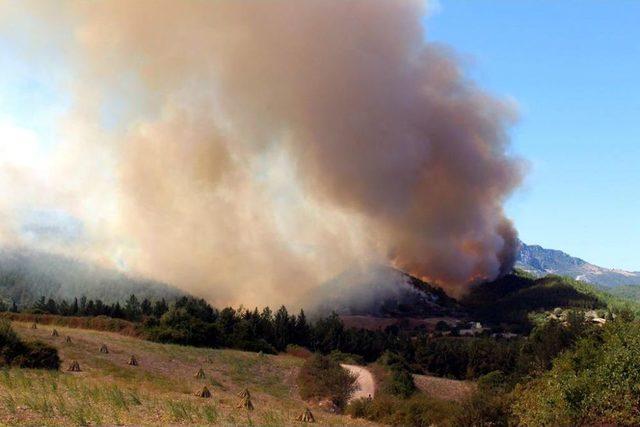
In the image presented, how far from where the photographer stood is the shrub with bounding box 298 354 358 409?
38.5 m

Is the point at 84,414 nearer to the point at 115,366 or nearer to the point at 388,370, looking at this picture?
the point at 115,366

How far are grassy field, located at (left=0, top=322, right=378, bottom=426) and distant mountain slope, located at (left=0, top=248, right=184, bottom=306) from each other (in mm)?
62172

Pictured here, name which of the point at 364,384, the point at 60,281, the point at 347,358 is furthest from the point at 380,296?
the point at 364,384

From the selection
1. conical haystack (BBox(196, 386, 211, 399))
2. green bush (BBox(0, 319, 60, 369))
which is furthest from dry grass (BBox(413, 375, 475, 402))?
green bush (BBox(0, 319, 60, 369))

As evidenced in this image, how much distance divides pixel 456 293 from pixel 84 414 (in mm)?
134630

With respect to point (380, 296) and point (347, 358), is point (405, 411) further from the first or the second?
point (380, 296)

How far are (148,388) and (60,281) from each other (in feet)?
335

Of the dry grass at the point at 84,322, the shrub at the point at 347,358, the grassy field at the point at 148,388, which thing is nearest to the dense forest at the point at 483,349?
the shrub at the point at 347,358

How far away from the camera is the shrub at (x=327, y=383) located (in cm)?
3847

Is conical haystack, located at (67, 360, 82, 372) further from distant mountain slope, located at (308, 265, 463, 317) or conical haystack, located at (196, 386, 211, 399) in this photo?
distant mountain slope, located at (308, 265, 463, 317)

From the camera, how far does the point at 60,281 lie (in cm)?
12050

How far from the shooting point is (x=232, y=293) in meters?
110

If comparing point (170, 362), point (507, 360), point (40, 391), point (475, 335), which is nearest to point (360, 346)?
point (507, 360)

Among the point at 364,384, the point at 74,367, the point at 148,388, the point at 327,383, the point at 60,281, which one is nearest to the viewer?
the point at 148,388
